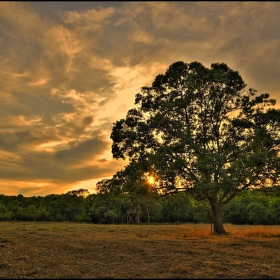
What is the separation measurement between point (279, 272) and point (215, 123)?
17.9 meters

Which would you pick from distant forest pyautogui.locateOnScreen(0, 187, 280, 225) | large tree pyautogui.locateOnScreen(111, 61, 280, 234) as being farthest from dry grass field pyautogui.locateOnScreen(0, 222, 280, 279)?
distant forest pyautogui.locateOnScreen(0, 187, 280, 225)

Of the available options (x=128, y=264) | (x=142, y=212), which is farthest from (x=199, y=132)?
(x=142, y=212)

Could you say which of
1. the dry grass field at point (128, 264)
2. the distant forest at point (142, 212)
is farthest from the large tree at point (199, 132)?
the distant forest at point (142, 212)

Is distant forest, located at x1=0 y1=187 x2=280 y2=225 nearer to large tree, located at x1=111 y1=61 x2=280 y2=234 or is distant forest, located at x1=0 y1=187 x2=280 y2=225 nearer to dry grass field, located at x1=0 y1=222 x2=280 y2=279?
large tree, located at x1=111 y1=61 x2=280 y2=234

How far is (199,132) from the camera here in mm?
26766

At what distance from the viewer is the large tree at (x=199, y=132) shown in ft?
A: 79.9

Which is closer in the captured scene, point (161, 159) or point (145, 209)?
point (161, 159)

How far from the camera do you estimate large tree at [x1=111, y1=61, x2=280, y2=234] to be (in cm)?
2434

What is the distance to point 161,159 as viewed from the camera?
24.5 m

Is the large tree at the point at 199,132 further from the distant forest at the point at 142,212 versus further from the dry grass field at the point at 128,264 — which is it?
the distant forest at the point at 142,212

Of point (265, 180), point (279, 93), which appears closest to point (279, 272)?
point (265, 180)

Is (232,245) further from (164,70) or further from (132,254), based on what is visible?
(164,70)

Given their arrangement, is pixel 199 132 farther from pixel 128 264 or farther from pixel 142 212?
pixel 142 212

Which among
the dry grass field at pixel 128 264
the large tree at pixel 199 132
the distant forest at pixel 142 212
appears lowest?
the dry grass field at pixel 128 264
